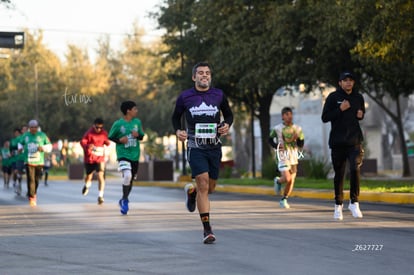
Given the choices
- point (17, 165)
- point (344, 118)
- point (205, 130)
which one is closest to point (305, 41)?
point (17, 165)

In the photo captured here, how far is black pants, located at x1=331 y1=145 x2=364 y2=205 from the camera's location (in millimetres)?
13125

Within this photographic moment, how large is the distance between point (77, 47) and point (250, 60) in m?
30.6

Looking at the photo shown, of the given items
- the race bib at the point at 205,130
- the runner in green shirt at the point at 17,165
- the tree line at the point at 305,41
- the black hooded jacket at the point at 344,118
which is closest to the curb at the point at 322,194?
the tree line at the point at 305,41

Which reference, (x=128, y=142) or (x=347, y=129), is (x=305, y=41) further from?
(x=347, y=129)

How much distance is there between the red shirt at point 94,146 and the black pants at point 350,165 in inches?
278

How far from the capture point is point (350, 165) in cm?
1313

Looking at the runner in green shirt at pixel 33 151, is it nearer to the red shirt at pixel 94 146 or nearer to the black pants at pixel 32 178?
the black pants at pixel 32 178

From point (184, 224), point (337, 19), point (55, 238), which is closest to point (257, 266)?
point (55, 238)

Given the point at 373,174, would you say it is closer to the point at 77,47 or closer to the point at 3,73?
the point at 77,47

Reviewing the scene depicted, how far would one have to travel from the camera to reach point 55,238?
1111 centimetres

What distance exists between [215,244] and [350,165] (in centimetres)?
374

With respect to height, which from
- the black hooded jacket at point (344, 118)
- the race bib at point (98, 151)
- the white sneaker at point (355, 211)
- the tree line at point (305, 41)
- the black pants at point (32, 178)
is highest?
the tree line at point (305, 41)

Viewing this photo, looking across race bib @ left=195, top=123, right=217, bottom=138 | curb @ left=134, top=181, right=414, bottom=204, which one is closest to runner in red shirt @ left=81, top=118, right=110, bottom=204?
curb @ left=134, top=181, right=414, bottom=204

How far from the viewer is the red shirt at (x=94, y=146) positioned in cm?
1919
